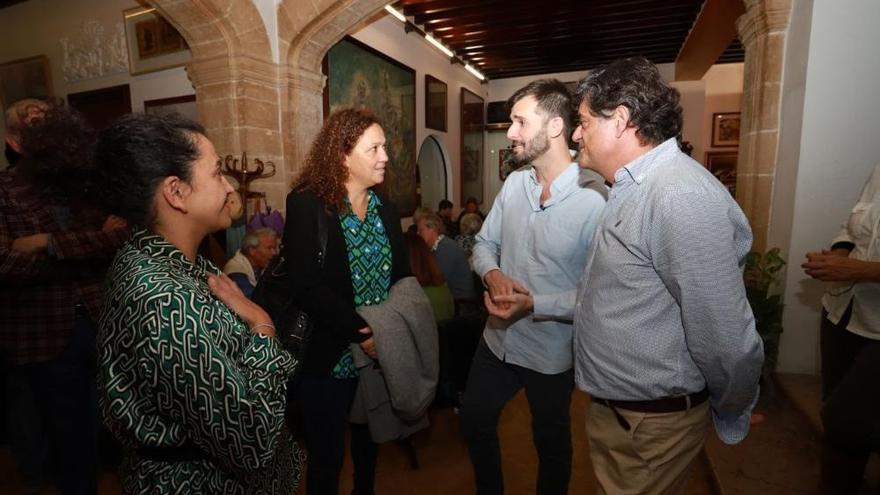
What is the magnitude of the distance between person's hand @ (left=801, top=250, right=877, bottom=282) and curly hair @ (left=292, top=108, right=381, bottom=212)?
1.82 m

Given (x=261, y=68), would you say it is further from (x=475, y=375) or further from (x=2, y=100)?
(x=2, y=100)

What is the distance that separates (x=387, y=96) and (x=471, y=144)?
3606mm

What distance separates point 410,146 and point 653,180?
590cm

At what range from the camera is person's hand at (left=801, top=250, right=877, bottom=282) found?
1695mm

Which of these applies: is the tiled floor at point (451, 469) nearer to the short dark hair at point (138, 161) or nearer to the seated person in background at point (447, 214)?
the short dark hair at point (138, 161)

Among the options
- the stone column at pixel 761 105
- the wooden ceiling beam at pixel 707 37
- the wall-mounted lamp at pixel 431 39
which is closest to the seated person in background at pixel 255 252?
the wall-mounted lamp at pixel 431 39

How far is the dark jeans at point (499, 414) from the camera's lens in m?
1.78

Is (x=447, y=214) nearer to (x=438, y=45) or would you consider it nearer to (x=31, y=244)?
(x=438, y=45)

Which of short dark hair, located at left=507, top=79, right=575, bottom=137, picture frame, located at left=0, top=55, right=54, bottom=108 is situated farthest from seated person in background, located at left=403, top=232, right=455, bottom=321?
picture frame, located at left=0, top=55, right=54, bottom=108

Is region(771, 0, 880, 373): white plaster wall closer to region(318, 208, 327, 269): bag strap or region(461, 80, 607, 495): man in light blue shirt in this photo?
region(461, 80, 607, 495): man in light blue shirt

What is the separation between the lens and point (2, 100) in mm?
6059

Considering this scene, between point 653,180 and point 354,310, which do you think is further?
point 354,310

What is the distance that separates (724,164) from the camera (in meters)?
9.69

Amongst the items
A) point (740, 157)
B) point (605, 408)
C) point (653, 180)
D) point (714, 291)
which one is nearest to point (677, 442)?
point (605, 408)
